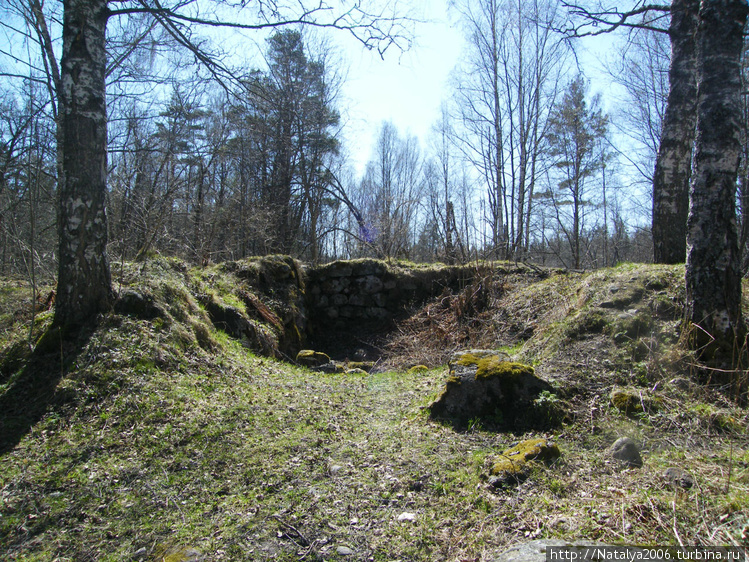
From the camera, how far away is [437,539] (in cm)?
243

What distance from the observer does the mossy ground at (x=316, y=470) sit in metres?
2.35

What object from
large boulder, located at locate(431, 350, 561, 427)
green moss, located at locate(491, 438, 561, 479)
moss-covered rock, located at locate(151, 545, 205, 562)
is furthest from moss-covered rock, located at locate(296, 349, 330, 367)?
moss-covered rock, located at locate(151, 545, 205, 562)

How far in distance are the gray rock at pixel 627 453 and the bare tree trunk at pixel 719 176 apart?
1.90 meters

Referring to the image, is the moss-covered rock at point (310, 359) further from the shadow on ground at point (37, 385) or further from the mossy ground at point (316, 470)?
the shadow on ground at point (37, 385)

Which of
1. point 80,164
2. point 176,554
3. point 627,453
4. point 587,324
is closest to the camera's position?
point 176,554

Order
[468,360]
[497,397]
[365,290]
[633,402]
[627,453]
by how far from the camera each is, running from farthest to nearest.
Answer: [365,290], [468,360], [497,397], [633,402], [627,453]

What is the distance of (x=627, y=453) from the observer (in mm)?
2973

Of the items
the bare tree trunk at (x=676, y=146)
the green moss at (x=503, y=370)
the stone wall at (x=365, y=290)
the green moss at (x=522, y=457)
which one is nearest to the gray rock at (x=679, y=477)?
the green moss at (x=522, y=457)

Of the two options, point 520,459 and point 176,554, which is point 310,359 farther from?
point 176,554

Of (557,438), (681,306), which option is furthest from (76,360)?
(681,306)

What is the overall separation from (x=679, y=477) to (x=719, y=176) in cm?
314

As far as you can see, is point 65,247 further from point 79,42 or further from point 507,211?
point 507,211

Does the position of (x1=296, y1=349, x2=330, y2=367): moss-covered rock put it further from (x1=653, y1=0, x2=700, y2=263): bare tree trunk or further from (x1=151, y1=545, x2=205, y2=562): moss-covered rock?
(x1=653, y1=0, x2=700, y2=263): bare tree trunk

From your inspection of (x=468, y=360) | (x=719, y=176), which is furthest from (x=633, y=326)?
(x=468, y=360)
